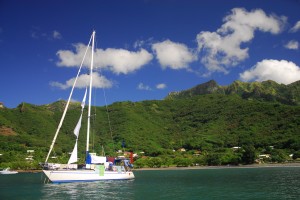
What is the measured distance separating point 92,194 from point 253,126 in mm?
154010

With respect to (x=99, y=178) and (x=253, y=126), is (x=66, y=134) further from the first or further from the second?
(x=99, y=178)

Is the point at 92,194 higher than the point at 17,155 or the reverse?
the reverse

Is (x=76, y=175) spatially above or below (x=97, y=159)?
below

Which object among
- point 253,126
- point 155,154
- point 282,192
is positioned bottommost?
point 282,192

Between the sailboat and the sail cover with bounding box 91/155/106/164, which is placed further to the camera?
the sail cover with bounding box 91/155/106/164

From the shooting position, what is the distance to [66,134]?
653ft

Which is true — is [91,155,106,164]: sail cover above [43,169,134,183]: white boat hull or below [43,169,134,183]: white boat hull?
above

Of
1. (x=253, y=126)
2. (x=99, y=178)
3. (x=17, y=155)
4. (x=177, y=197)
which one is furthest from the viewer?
(x=253, y=126)

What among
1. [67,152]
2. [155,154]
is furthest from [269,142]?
[67,152]

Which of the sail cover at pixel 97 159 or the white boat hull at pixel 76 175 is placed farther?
the sail cover at pixel 97 159

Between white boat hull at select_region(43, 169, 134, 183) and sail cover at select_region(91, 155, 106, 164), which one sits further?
sail cover at select_region(91, 155, 106, 164)

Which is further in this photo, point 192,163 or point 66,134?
point 66,134

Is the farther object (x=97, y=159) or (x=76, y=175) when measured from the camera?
(x=97, y=159)

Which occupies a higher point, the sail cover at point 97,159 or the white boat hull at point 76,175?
the sail cover at point 97,159
